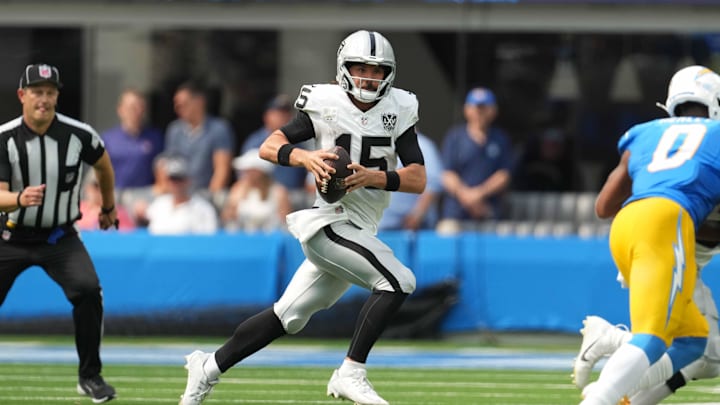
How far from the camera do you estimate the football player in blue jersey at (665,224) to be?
18.0ft

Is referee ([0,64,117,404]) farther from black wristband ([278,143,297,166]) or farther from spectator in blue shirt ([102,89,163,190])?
spectator in blue shirt ([102,89,163,190])

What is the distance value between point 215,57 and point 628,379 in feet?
29.9

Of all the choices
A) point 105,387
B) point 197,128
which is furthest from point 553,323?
point 105,387

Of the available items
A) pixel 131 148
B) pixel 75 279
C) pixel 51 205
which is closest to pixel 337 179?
pixel 75 279

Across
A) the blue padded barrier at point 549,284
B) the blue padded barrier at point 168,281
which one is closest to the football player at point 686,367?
the blue padded barrier at point 549,284

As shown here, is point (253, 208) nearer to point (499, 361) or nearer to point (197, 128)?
point (197, 128)

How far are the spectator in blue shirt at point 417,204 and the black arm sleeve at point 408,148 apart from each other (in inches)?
206

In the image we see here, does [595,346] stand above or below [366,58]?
below

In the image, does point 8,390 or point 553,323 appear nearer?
point 8,390

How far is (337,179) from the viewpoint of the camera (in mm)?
6289

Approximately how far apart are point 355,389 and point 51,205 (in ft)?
7.64

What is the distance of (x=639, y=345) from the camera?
5.48 m

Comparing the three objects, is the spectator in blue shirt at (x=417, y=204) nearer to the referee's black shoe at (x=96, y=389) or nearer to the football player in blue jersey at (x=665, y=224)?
the referee's black shoe at (x=96, y=389)

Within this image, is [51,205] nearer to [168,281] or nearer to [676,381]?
[676,381]
